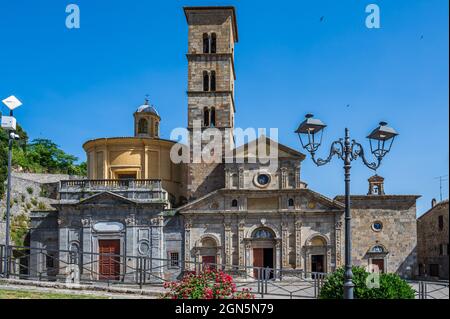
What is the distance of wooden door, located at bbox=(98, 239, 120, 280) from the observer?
3856 cm

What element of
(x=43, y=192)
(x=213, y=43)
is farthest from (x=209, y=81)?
(x=43, y=192)

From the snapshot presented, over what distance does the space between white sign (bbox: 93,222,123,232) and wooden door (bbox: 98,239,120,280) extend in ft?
2.40

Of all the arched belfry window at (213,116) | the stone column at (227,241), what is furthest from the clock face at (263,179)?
the arched belfry window at (213,116)

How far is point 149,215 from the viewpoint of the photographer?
39750 mm

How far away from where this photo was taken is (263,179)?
136 ft

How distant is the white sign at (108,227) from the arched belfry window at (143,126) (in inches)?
414

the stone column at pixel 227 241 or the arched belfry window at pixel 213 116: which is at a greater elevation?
the arched belfry window at pixel 213 116

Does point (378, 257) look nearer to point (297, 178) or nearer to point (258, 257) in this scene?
point (297, 178)

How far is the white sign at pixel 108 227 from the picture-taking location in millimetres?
39719

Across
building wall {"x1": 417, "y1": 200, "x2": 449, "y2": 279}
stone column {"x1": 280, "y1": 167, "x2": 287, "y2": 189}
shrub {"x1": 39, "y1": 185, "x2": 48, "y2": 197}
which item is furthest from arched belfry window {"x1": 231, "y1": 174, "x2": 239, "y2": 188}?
shrub {"x1": 39, "y1": 185, "x2": 48, "y2": 197}

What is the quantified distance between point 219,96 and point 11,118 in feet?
78.2

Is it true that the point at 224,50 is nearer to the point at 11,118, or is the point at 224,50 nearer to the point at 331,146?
the point at 11,118

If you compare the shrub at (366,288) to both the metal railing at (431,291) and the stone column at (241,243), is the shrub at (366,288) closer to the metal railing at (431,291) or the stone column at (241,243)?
the metal railing at (431,291)

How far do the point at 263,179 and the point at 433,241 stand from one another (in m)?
17.9
